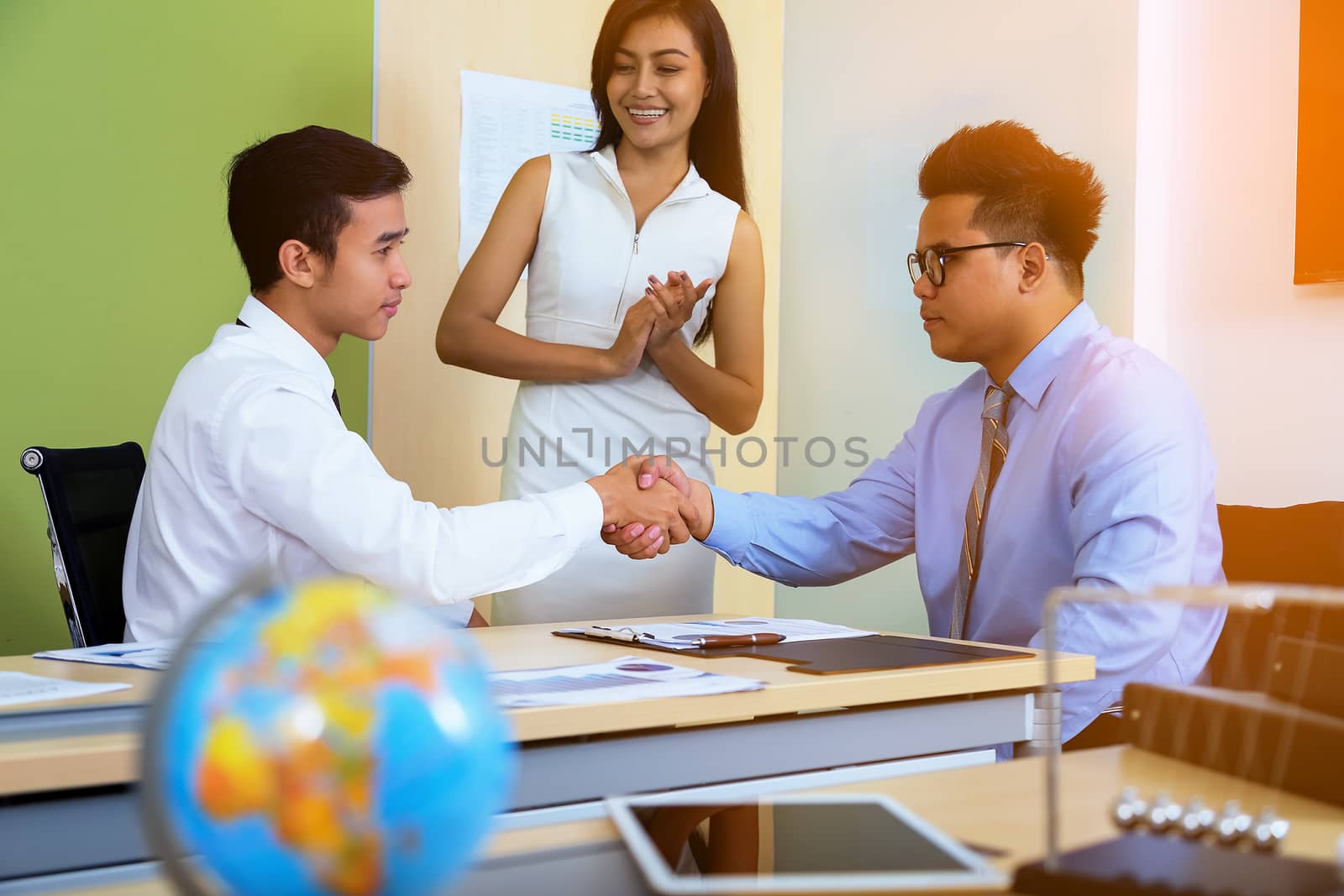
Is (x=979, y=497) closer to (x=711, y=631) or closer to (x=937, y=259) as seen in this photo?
(x=937, y=259)

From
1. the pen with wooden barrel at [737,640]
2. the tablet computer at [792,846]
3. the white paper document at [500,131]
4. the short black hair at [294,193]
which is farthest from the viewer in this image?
the white paper document at [500,131]

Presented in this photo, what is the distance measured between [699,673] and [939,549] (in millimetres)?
848

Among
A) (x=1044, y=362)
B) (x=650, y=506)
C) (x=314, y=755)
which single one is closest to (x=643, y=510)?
(x=650, y=506)

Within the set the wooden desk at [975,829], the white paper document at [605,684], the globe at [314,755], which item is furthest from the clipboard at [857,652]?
the globe at [314,755]

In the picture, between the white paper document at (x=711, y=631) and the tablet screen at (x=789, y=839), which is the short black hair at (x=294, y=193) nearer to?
the white paper document at (x=711, y=631)

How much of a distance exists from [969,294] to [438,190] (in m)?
1.58

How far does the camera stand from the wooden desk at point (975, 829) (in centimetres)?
75

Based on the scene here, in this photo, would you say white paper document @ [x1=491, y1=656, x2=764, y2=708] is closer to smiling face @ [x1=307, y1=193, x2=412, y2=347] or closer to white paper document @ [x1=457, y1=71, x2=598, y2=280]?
smiling face @ [x1=307, y1=193, x2=412, y2=347]

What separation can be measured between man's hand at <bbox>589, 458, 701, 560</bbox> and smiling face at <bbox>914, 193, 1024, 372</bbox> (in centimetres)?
50

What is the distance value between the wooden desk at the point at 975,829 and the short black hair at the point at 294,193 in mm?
1156

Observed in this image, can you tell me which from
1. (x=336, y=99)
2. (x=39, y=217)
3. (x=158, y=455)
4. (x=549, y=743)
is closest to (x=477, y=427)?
(x=336, y=99)

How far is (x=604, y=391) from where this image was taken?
2.46 meters

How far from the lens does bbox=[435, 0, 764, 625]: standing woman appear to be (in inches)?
95.7

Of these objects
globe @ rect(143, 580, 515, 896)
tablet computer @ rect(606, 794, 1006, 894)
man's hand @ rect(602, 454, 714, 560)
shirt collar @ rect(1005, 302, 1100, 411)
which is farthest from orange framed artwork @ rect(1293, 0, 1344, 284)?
globe @ rect(143, 580, 515, 896)
